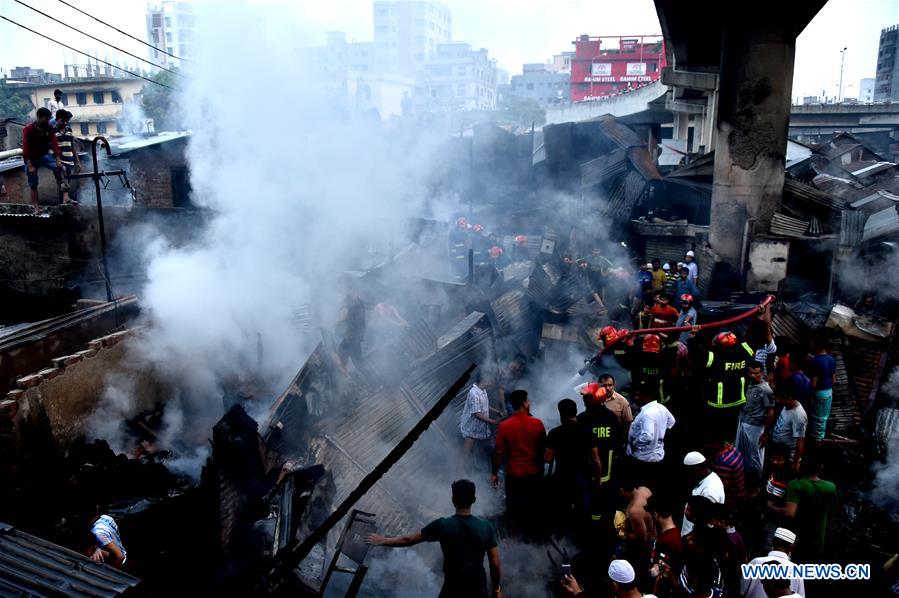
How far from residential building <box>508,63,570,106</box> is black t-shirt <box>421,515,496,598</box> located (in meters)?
82.0

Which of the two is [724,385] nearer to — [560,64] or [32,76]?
[32,76]

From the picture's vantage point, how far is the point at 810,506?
427 cm

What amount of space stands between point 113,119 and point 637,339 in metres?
44.1

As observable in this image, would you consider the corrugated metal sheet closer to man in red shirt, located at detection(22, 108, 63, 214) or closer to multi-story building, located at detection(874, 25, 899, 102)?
man in red shirt, located at detection(22, 108, 63, 214)

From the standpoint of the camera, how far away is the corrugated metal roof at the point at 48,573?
122 inches

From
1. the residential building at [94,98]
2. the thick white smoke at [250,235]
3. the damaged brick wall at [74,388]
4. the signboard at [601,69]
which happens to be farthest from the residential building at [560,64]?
the damaged brick wall at [74,388]

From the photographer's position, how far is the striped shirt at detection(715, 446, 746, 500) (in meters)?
5.01

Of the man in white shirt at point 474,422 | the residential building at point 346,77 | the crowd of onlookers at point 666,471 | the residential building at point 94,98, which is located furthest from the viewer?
the residential building at point 94,98

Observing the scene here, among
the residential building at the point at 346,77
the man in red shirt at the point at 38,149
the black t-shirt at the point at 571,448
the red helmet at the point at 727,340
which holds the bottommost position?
the black t-shirt at the point at 571,448

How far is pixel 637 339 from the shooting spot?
654cm

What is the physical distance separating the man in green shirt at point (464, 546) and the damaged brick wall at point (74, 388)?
207 inches

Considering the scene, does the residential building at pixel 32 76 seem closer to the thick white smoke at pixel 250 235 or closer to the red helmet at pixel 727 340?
the thick white smoke at pixel 250 235

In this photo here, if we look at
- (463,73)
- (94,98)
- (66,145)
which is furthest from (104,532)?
(463,73)

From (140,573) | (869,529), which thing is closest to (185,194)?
(140,573)
